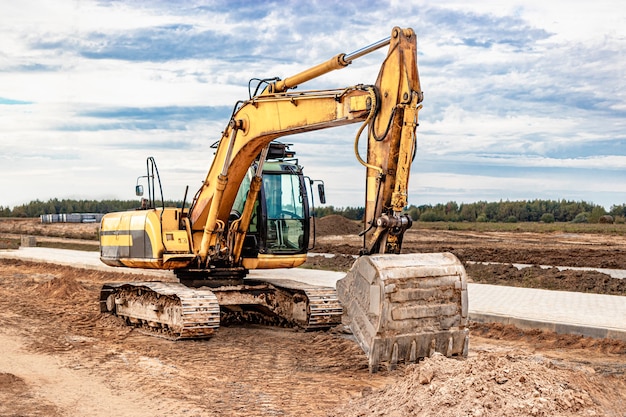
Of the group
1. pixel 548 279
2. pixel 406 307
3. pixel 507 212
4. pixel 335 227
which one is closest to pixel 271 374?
pixel 406 307

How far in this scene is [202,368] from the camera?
9.44m

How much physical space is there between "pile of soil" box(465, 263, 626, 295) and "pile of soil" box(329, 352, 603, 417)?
1065 centimetres

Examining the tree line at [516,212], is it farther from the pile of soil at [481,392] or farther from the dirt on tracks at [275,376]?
the pile of soil at [481,392]

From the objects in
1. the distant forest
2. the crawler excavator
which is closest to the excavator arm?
the crawler excavator

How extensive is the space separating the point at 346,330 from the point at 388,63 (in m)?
5.17

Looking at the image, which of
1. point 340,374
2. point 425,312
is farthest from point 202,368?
point 425,312

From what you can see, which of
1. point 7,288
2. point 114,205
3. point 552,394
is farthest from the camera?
point 114,205

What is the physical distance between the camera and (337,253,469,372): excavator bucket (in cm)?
821

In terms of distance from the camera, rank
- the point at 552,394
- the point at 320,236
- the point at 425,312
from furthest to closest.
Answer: the point at 320,236 < the point at 425,312 < the point at 552,394

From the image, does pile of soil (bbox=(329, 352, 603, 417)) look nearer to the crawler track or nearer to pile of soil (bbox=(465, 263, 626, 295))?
the crawler track

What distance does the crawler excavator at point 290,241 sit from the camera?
834 centimetres

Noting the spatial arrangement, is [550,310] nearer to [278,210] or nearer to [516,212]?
[278,210]

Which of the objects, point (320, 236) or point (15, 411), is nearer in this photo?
point (15, 411)

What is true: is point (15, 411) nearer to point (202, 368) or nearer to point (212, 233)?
point (202, 368)
